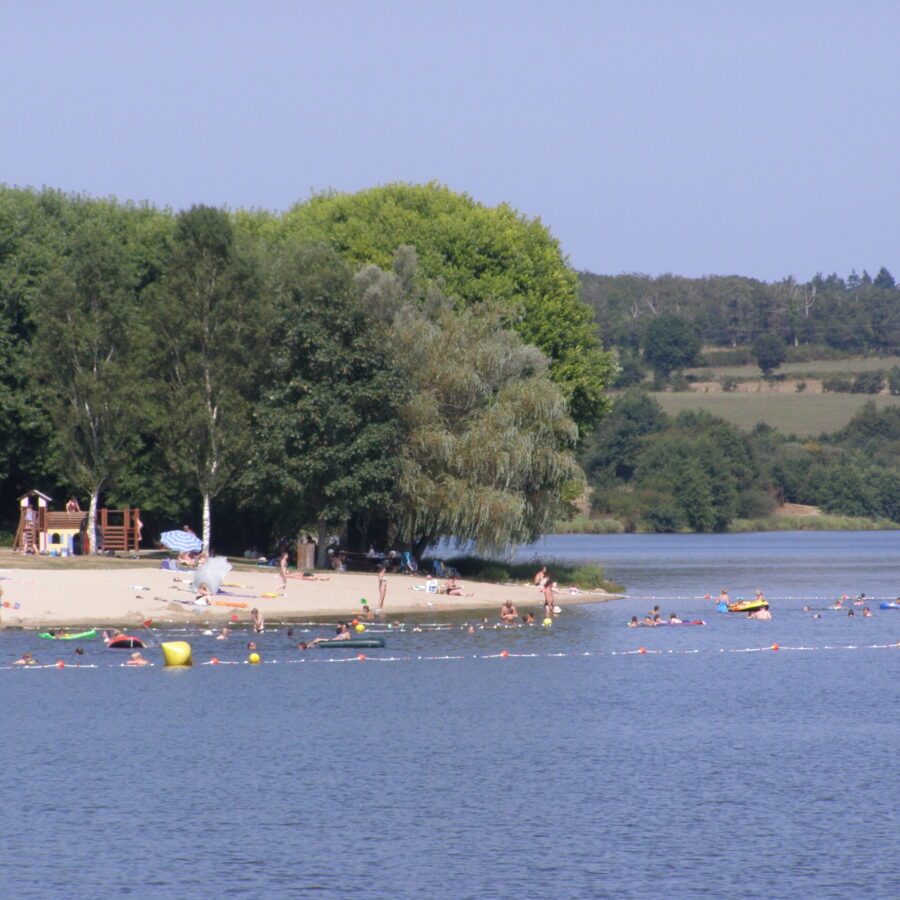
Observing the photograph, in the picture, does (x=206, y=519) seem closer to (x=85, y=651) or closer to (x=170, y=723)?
(x=85, y=651)

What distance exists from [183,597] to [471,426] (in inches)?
660

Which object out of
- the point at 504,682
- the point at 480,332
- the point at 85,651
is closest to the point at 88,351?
the point at 480,332

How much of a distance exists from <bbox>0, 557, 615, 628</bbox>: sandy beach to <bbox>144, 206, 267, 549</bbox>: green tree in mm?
5625

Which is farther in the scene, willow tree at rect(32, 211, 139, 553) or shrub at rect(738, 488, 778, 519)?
shrub at rect(738, 488, 778, 519)

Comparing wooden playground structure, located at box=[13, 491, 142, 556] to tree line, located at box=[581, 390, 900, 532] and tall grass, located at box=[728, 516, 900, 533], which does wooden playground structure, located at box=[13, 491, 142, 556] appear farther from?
tall grass, located at box=[728, 516, 900, 533]

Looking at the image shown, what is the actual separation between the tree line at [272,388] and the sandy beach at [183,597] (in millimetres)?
3592

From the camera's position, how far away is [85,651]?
4769 cm

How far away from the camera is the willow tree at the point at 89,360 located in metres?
66.5

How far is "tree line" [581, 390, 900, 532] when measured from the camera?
178375mm

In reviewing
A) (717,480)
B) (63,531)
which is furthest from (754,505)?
(63,531)

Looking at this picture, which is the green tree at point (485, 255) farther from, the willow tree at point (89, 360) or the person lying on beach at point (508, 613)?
the person lying on beach at point (508, 613)

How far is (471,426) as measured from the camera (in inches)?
2645

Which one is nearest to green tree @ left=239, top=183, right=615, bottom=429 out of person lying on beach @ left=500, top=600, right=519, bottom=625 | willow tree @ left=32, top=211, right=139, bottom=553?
willow tree @ left=32, top=211, right=139, bottom=553

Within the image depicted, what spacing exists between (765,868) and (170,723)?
57.8ft
